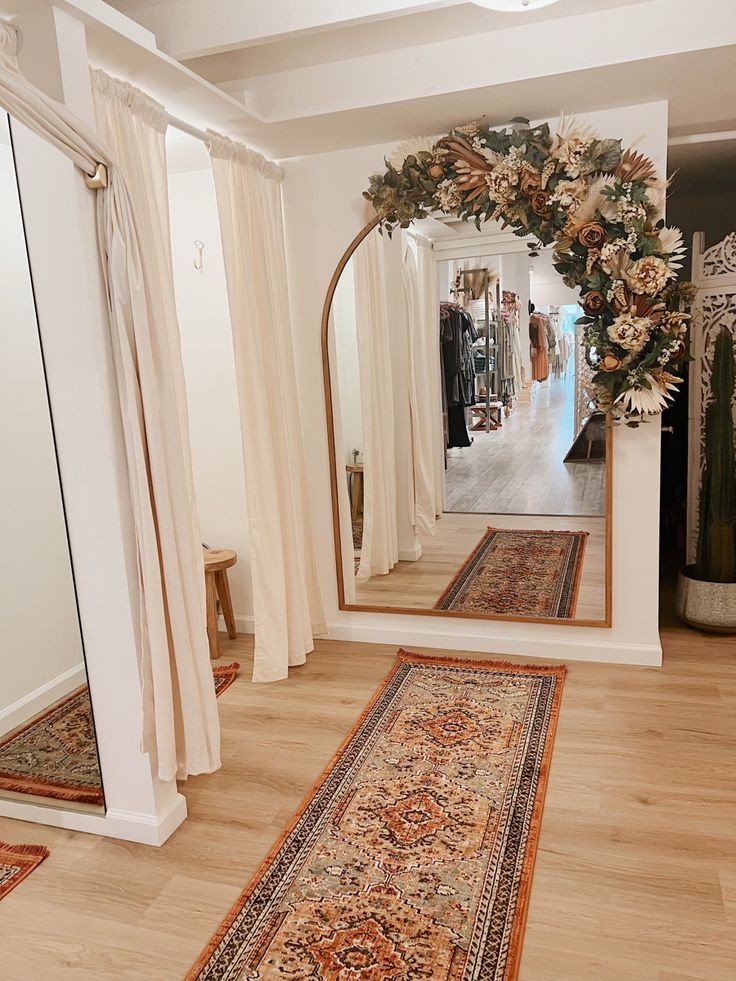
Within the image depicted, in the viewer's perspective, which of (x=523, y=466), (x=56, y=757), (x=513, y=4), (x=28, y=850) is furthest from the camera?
(x=523, y=466)

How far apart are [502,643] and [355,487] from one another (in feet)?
3.37

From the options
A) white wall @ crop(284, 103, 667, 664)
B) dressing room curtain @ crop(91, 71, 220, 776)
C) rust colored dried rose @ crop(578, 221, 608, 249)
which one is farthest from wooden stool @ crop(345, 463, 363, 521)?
rust colored dried rose @ crop(578, 221, 608, 249)

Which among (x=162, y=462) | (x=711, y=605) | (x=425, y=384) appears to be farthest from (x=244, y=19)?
(x=711, y=605)

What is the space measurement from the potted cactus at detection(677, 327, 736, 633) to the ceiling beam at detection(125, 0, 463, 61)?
80.7 inches

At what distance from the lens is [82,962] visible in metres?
1.93

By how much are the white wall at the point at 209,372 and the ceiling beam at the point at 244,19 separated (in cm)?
106

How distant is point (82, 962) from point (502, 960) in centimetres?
104

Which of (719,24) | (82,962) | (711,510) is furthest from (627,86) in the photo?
(82,962)

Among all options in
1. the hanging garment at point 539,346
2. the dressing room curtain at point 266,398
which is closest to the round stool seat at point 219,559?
the dressing room curtain at point 266,398

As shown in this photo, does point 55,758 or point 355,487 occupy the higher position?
point 355,487

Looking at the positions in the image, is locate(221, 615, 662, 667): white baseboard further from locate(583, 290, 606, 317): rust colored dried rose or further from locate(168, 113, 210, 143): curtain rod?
locate(168, 113, 210, 143): curtain rod

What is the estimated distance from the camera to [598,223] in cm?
302

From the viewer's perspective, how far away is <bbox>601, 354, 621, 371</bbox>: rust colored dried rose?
3090 millimetres

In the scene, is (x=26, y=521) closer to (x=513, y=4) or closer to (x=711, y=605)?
(x=513, y=4)
